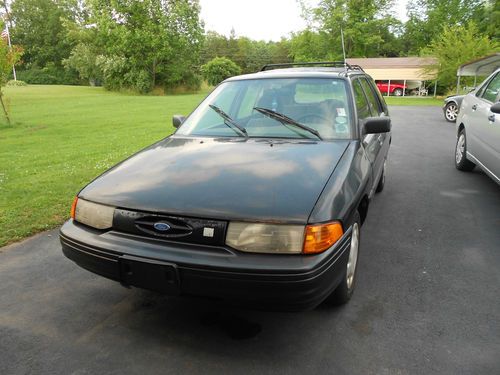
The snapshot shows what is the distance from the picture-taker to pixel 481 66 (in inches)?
795

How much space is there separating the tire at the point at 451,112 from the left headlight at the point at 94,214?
1549 centimetres

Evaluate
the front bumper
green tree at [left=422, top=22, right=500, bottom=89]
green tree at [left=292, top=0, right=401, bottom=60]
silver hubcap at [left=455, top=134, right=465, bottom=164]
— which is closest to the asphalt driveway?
the front bumper

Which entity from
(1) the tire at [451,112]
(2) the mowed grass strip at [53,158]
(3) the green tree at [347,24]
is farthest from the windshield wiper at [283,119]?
(3) the green tree at [347,24]

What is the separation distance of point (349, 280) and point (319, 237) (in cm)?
89

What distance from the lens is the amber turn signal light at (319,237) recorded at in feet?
7.14

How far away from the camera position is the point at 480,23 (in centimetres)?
5269

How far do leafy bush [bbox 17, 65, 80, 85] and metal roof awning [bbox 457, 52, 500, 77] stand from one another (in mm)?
60056

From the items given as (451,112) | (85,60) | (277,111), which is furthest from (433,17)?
(277,111)

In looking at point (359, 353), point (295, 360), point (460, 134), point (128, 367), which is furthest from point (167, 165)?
point (460, 134)

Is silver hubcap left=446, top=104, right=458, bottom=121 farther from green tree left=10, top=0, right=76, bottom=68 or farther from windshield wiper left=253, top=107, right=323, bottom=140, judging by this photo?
green tree left=10, top=0, right=76, bottom=68

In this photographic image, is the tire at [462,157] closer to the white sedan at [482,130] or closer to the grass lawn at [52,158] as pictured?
the white sedan at [482,130]

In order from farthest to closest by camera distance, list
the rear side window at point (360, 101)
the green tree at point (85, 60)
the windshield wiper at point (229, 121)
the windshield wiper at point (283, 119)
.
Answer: the green tree at point (85, 60) → the rear side window at point (360, 101) → the windshield wiper at point (229, 121) → the windshield wiper at point (283, 119)

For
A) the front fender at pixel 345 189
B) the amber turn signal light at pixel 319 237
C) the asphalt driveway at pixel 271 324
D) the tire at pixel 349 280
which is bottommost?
the asphalt driveway at pixel 271 324

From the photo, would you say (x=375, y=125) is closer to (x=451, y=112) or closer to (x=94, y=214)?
(x=94, y=214)
